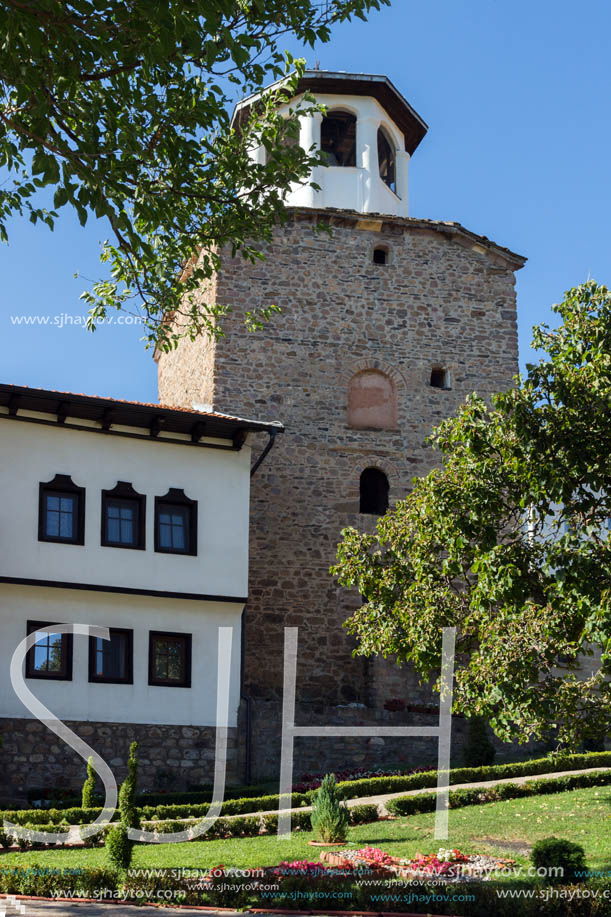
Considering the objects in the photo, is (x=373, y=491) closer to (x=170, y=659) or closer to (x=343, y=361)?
(x=343, y=361)

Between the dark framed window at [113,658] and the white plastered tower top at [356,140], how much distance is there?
12816 mm

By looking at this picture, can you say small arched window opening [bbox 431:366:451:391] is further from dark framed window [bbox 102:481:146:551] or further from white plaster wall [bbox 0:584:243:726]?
dark framed window [bbox 102:481:146:551]

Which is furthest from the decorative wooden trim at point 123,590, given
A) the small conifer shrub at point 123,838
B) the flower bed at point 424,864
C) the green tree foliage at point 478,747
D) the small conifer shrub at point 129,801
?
the small conifer shrub at point 123,838

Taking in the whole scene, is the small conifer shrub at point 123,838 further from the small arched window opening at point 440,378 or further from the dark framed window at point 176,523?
the small arched window opening at point 440,378

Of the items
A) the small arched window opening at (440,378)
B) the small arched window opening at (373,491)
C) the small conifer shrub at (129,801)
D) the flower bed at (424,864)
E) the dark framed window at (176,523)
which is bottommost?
the flower bed at (424,864)

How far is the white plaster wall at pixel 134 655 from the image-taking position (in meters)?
19.0

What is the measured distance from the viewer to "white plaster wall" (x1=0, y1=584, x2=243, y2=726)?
19.0 meters

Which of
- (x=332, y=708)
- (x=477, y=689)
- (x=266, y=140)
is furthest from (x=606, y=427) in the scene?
(x=332, y=708)

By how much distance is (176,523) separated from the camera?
2116cm

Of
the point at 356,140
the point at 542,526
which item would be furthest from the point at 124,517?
the point at 356,140

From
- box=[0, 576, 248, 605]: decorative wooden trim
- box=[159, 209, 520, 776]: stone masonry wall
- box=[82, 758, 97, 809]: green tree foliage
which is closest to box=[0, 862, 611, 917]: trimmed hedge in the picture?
box=[82, 758, 97, 809]: green tree foliage

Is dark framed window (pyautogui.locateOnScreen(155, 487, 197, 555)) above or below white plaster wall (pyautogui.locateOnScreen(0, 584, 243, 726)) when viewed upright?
above

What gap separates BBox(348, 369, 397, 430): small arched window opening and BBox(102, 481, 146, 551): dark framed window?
24.8 ft

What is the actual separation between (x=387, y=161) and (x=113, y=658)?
16374mm
